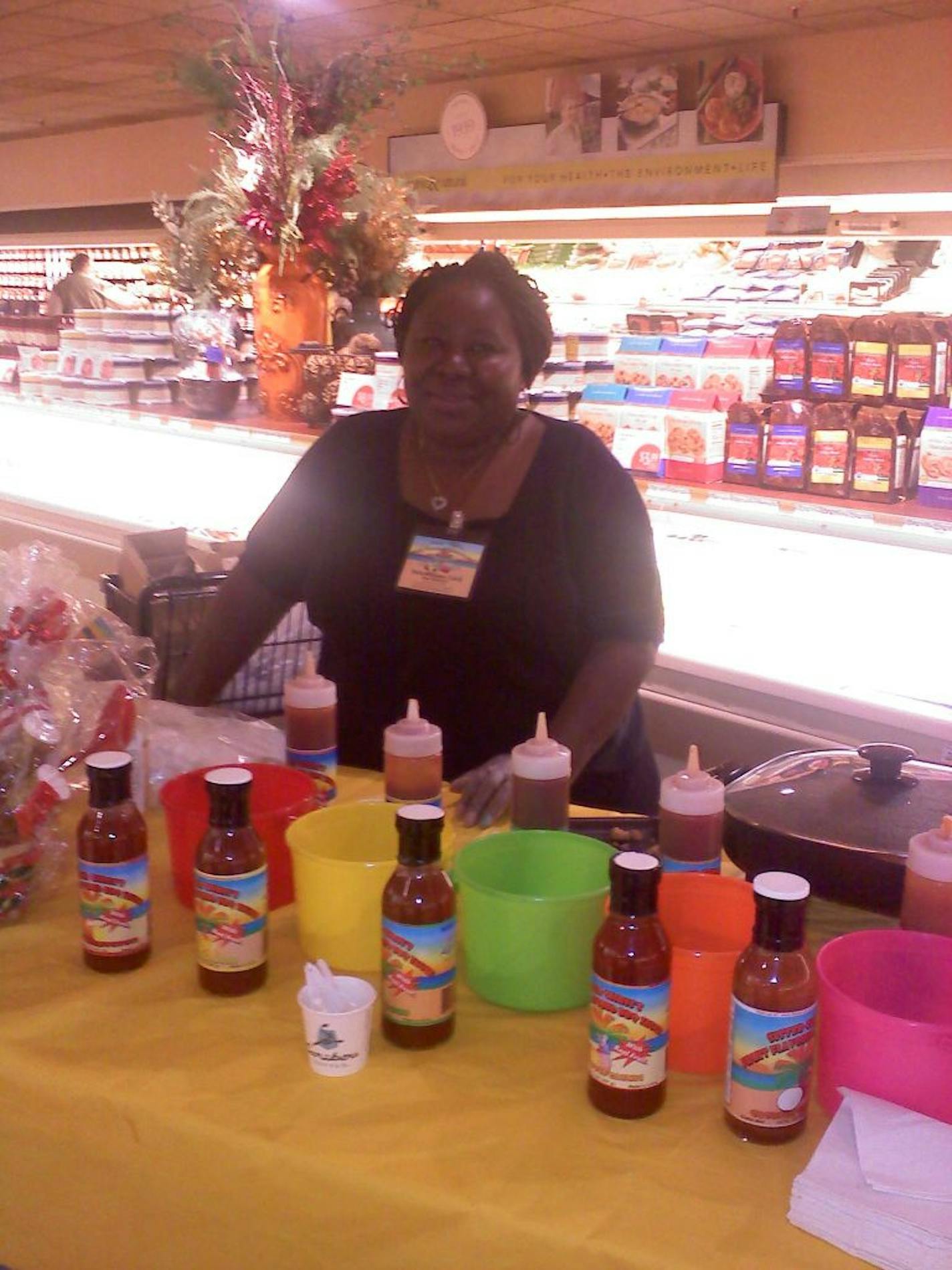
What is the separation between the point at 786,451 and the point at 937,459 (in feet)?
1.28

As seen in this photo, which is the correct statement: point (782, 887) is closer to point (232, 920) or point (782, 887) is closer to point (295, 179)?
point (232, 920)

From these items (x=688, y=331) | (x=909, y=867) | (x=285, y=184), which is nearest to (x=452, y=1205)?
(x=909, y=867)

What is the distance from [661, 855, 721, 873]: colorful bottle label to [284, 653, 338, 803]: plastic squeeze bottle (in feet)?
1.97

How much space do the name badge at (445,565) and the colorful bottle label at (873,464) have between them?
3.69 feet

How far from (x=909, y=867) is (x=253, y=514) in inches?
160

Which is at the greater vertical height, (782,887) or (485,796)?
(782,887)

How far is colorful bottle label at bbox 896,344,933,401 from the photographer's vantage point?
3.00 meters

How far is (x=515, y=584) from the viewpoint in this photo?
2.37m

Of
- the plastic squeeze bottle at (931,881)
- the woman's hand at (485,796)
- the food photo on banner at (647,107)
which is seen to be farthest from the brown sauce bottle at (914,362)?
the food photo on banner at (647,107)

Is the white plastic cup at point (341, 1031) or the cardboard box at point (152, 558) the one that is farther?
the cardboard box at point (152, 558)

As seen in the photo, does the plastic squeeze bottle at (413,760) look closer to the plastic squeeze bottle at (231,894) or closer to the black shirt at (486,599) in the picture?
the plastic squeeze bottle at (231,894)

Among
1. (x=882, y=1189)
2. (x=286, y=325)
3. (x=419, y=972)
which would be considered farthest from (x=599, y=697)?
(x=286, y=325)

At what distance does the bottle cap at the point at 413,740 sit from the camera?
1.74 meters

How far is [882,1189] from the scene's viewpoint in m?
1.05
